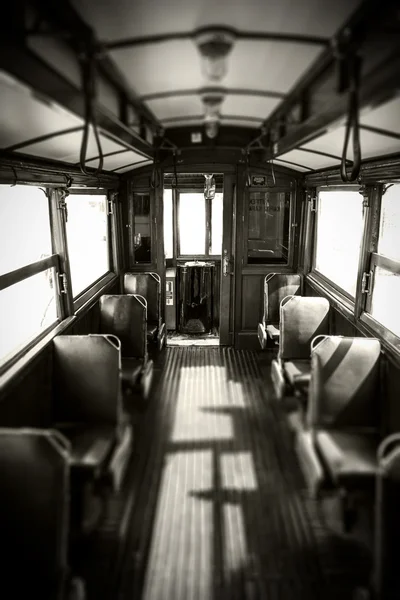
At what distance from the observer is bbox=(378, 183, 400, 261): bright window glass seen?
4.05 metres

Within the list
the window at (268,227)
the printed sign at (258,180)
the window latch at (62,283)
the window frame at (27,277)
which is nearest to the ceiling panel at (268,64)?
the window frame at (27,277)

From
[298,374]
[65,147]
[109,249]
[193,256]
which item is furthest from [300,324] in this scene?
[193,256]

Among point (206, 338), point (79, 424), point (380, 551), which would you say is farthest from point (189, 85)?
point (206, 338)

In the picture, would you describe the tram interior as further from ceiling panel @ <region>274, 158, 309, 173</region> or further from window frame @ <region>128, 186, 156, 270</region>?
A: window frame @ <region>128, 186, 156, 270</region>

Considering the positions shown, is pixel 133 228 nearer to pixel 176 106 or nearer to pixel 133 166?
pixel 133 166

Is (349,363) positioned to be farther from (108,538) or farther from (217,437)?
(108,538)

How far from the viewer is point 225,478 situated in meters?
3.61

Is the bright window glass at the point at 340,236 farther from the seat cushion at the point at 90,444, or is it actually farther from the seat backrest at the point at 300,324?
the seat cushion at the point at 90,444

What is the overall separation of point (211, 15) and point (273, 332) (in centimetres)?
446

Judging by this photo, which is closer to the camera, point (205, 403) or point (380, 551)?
point (380, 551)

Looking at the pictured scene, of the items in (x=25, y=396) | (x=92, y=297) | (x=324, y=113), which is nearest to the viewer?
(x=324, y=113)

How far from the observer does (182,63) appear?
8.08ft

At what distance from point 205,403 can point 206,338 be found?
272 cm

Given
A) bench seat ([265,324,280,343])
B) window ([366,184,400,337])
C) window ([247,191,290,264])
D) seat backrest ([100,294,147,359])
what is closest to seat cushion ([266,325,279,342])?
bench seat ([265,324,280,343])
